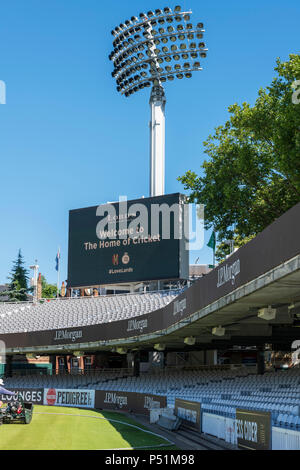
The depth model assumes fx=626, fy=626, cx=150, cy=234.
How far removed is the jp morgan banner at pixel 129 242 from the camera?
51250mm

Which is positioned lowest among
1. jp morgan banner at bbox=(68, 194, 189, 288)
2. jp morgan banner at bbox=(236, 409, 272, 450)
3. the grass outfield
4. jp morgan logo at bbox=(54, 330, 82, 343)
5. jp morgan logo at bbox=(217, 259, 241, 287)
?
the grass outfield

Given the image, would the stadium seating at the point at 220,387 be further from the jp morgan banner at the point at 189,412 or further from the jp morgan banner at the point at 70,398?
the jp morgan banner at the point at 70,398

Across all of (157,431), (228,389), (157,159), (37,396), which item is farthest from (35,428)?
(157,159)

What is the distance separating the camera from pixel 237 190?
152ft

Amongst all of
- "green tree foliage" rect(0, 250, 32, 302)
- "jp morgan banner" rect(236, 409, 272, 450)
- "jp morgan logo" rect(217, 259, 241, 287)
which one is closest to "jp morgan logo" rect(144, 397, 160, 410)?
"jp morgan logo" rect(217, 259, 241, 287)

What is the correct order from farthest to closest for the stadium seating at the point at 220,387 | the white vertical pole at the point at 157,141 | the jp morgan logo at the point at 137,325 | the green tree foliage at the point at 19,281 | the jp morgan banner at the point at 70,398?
the green tree foliage at the point at 19,281
the white vertical pole at the point at 157,141
the jp morgan banner at the point at 70,398
the jp morgan logo at the point at 137,325
the stadium seating at the point at 220,387

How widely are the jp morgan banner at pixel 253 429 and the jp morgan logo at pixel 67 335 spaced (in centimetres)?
2982

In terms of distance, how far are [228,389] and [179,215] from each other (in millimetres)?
20941

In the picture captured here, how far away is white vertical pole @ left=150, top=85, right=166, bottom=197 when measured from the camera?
5828 centimetres

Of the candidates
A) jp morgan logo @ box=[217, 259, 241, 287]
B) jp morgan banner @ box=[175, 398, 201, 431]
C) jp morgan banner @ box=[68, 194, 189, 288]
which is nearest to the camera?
jp morgan logo @ box=[217, 259, 241, 287]

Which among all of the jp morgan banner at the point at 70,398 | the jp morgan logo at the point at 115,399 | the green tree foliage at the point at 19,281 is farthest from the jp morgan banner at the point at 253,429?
the green tree foliage at the point at 19,281

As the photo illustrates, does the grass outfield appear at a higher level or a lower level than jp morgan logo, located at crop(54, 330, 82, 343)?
lower

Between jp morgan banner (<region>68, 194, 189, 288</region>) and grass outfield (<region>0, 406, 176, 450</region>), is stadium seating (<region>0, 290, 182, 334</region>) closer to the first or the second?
jp morgan banner (<region>68, 194, 189, 288</region>)

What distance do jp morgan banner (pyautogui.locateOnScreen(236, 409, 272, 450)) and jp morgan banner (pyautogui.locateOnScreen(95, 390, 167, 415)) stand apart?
1184 centimetres
